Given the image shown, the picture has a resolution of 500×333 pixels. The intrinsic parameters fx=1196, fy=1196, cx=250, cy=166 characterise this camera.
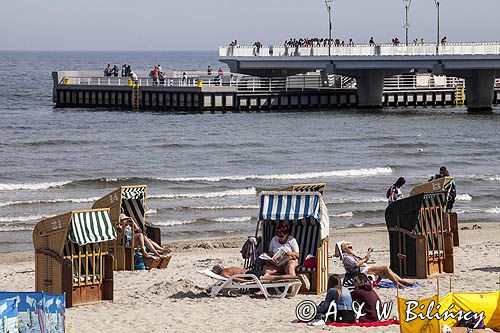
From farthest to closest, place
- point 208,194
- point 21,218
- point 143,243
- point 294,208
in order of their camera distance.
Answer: point 208,194, point 21,218, point 143,243, point 294,208

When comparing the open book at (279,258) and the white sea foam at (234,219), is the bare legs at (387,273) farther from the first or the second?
the white sea foam at (234,219)

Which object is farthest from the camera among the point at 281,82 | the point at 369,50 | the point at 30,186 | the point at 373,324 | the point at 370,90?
the point at 370,90

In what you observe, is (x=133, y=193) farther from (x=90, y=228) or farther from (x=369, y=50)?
(x=369, y=50)

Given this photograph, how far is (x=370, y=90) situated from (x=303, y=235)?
5045 centimetres

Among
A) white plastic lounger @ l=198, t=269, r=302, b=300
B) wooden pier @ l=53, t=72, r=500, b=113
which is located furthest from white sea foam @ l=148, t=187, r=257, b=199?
wooden pier @ l=53, t=72, r=500, b=113

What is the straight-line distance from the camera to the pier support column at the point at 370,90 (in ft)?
214

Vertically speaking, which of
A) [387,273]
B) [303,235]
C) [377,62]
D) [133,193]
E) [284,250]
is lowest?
[387,273]

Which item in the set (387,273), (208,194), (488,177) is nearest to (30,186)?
(208,194)

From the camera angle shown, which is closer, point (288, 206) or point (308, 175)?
point (288, 206)

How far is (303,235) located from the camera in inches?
631

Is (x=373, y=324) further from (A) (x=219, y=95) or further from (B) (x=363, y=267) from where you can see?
(A) (x=219, y=95)

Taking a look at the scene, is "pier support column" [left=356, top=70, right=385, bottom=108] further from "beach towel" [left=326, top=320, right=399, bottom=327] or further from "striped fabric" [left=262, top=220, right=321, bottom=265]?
"beach towel" [left=326, top=320, right=399, bottom=327]

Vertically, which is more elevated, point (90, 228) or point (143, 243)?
point (90, 228)

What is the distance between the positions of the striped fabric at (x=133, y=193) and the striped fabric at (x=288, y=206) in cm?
378
